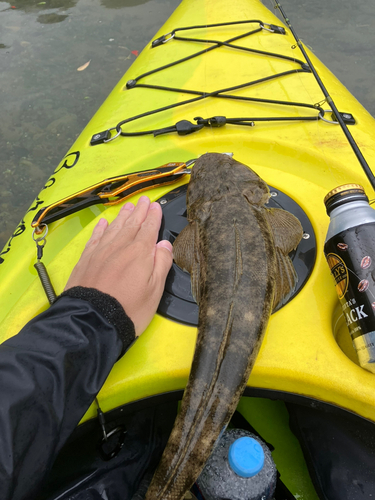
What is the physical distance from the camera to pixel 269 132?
2840mm

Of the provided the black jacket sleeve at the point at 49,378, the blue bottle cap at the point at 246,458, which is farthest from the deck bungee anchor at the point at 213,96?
the blue bottle cap at the point at 246,458

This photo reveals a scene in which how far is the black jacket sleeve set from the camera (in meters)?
1.14

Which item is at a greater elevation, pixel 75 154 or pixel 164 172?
pixel 164 172

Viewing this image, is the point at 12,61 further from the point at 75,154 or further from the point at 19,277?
the point at 19,277

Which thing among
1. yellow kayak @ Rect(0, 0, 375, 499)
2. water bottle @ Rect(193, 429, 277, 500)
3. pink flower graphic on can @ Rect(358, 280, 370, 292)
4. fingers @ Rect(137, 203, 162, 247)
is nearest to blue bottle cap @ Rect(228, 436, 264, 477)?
water bottle @ Rect(193, 429, 277, 500)

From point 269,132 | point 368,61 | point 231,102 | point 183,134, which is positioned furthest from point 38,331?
point 368,61

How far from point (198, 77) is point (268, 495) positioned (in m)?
3.60

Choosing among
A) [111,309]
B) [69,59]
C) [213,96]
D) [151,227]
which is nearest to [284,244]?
[151,227]

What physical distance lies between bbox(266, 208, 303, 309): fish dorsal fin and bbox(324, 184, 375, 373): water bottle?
28 cm

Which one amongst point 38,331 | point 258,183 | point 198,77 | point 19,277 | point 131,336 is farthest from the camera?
point 198,77

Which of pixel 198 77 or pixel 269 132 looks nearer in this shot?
pixel 269 132

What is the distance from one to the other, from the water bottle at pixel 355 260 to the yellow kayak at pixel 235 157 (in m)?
0.24

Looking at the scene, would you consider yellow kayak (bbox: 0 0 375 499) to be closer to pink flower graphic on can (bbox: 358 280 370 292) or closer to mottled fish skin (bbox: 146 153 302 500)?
mottled fish skin (bbox: 146 153 302 500)

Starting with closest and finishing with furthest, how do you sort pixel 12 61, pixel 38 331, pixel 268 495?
pixel 38 331
pixel 268 495
pixel 12 61
